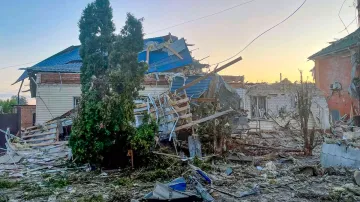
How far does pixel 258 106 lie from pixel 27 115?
15433 millimetres

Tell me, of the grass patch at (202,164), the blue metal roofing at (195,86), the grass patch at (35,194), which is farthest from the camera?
the blue metal roofing at (195,86)

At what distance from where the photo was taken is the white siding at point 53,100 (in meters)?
16.3

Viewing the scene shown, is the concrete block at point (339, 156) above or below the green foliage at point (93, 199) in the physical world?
above

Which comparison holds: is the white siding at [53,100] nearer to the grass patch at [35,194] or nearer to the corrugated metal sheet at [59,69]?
the corrugated metal sheet at [59,69]

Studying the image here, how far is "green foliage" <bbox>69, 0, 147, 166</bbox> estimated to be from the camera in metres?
8.82

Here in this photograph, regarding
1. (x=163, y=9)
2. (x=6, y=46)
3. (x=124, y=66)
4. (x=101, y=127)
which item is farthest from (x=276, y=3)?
(x=6, y=46)

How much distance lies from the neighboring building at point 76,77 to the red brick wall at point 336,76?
1041 centimetres

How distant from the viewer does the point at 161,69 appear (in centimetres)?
1911

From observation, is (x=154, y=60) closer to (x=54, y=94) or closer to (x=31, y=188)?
(x=54, y=94)

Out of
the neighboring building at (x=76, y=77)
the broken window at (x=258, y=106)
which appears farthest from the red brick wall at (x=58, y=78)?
the broken window at (x=258, y=106)

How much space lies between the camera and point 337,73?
2197cm

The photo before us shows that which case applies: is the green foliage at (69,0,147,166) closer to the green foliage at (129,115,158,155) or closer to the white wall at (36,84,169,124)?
the green foliage at (129,115,158,155)

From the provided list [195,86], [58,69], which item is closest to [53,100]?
[58,69]

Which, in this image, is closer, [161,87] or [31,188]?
[31,188]
